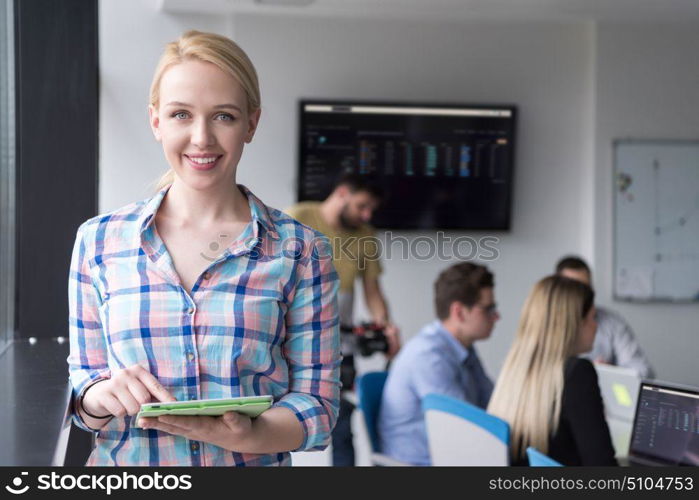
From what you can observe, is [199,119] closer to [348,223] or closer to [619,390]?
[619,390]

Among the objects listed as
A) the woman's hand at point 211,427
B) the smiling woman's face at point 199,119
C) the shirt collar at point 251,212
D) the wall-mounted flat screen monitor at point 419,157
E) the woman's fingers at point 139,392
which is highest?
the wall-mounted flat screen monitor at point 419,157

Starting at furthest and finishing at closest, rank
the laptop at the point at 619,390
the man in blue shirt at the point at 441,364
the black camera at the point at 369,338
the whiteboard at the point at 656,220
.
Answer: the whiteboard at the point at 656,220 → the black camera at the point at 369,338 → the laptop at the point at 619,390 → the man in blue shirt at the point at 441,364

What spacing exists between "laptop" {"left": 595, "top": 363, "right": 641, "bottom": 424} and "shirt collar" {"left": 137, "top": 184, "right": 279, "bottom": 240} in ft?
6.73

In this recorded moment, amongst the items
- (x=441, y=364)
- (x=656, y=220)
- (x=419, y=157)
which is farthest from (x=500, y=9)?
(x=441, y=364)

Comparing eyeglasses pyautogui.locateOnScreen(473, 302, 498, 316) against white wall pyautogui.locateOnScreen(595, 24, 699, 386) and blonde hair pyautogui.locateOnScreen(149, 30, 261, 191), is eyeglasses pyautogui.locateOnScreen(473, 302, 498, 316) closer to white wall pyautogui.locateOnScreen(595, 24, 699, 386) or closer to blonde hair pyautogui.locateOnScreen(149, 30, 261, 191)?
blonde hair pyautogui.locateOnScreen(149, 30, 261, 191)

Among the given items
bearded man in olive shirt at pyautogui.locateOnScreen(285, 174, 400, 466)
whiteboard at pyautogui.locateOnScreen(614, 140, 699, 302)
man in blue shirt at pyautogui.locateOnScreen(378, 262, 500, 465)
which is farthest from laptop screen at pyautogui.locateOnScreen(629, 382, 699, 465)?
whiteboard at pyautogui.locateOnScreen(614, 140, 699, 302)

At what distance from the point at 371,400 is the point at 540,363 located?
30.6 inches

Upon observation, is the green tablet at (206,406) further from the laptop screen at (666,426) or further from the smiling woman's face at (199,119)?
the laptop screen at (666,426)

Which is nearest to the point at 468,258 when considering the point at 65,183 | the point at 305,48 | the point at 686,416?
the point at 305,48

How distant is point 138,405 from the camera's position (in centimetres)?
95

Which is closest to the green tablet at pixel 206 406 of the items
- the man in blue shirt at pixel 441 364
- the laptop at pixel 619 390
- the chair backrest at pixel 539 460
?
the chair backrest at pixel 539 460

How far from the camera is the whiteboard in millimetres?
4535

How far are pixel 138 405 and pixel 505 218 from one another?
373cm

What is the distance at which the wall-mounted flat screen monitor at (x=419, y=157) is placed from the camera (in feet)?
14.3
